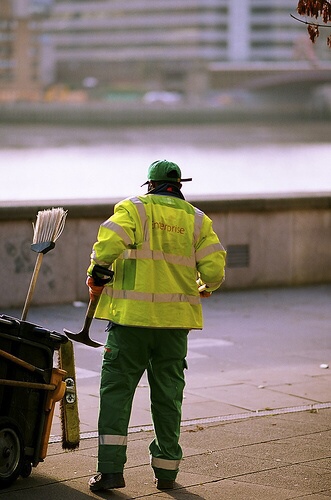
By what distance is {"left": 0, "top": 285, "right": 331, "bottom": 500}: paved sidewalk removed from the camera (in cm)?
518

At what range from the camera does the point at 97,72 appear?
384ft

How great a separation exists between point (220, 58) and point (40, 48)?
5391 centimetres

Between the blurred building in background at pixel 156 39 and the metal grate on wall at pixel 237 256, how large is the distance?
85.5 meters

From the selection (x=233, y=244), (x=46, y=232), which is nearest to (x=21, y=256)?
(x=233, y=244)

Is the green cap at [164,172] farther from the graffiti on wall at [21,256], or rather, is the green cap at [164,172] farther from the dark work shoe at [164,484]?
the graffiti on wall at [21,256]

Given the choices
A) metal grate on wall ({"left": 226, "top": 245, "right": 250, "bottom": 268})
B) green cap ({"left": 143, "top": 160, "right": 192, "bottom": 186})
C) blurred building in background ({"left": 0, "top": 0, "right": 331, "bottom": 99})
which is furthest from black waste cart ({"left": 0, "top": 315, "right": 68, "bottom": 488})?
blurred building in background ({"left": 0, "top": 0, "right": 331, "bottom": 99})

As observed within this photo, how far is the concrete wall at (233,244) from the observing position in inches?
454

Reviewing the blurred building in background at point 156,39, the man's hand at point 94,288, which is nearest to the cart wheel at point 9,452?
the man's hand at point 94,288

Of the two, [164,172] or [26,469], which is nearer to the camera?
[26,469]

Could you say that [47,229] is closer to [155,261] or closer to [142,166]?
[155,261]

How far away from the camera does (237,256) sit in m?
13.2

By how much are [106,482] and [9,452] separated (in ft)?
1.59

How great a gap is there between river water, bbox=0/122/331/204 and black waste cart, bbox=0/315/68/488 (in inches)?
706

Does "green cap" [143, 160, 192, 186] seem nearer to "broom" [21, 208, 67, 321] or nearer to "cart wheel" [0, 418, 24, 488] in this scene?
"broom" [21, 208, 67, 321]
